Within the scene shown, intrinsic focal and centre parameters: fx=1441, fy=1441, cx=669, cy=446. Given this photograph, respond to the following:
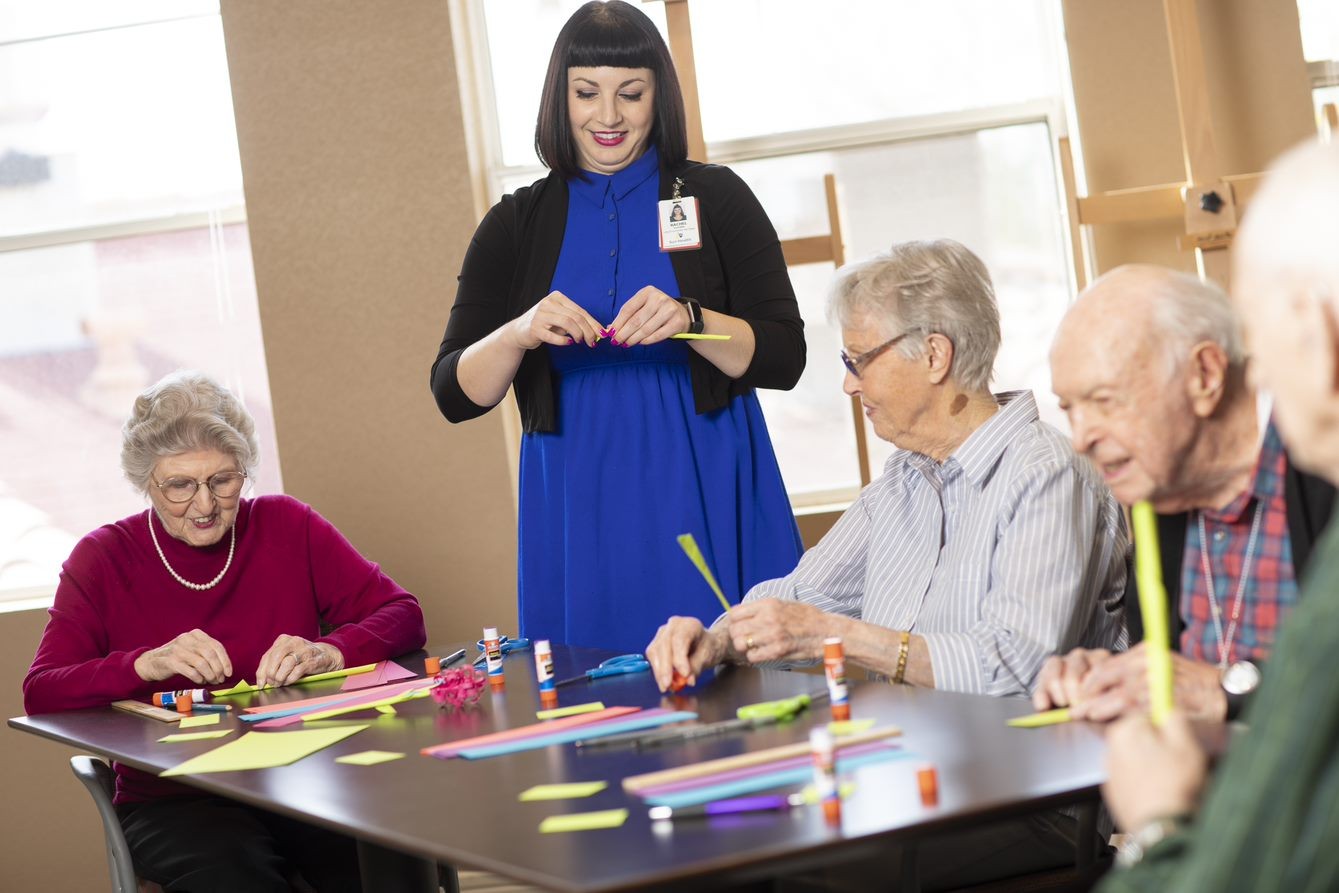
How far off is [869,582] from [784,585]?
0.64ft

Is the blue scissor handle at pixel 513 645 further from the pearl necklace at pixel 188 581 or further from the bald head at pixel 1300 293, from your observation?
the bald head at pixel 1300 293

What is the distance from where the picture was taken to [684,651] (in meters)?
2.13

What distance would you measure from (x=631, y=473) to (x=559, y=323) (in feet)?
1.29

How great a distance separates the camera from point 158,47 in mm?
4926

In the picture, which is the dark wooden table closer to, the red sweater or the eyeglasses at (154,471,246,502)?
the red sweater

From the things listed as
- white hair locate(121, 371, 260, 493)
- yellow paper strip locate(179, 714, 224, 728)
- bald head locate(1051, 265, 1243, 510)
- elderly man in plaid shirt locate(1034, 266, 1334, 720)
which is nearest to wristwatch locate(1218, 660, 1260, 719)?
elderly man in plaid shirt locate(1034, 266, 1334, 720)

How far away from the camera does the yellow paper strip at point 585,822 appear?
1389 millimetres

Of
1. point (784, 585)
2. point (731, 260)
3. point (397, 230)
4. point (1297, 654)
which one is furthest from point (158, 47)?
point (1297, 654)

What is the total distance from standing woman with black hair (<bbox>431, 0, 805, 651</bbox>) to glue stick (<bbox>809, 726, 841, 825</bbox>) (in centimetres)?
135

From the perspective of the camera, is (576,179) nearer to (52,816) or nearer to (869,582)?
(869,582)

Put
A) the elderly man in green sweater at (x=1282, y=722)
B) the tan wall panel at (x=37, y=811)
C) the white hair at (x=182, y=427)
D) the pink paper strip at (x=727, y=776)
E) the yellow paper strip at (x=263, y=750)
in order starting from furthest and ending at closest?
1. the tan wall panel at (x=37, y=811)
2. the white hair at (x=182, y=427)
3. the yellow paper strip at (x=263, y=750)
4. the pink paper strip at (x=727, y=776)
5. the elderly man in green sweater at (x=1282, y=722)

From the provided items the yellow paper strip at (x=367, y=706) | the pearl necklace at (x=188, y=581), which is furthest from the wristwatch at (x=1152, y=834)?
the pearl necklace at (x=188, y=581)

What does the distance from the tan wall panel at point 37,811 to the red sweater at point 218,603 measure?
1763 millimetres

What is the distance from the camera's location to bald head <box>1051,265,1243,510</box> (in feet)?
5.94
